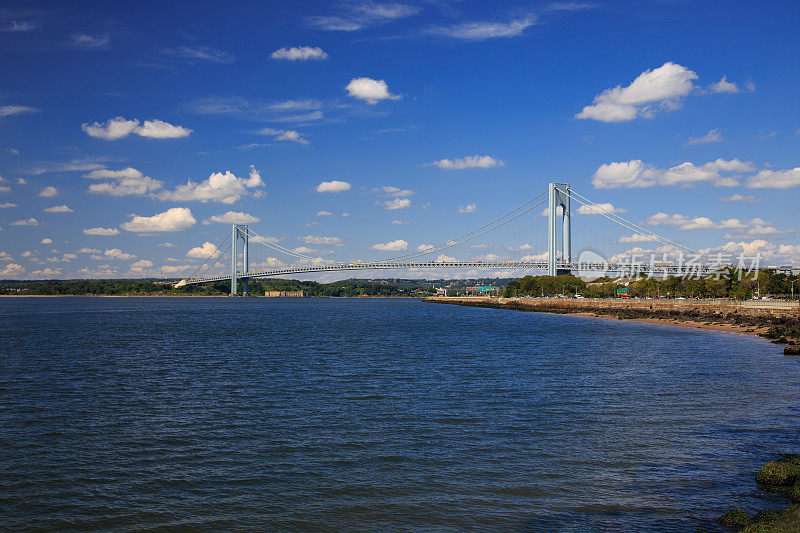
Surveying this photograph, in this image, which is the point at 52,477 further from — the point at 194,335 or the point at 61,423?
the point at 194,335

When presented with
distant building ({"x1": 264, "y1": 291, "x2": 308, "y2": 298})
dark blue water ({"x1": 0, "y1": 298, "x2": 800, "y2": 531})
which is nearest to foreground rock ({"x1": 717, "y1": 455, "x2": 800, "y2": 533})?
dark blue water ({"x1": 0, "y1": 298, "x2": 800, "y2": 531})

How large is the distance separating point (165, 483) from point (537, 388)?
11705 mm

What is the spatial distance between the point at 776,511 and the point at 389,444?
637 cm

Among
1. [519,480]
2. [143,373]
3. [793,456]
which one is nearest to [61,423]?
[143,373]

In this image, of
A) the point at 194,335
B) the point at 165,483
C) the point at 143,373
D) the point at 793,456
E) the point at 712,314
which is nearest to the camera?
the point at 165,483

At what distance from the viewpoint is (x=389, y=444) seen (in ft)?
37.9

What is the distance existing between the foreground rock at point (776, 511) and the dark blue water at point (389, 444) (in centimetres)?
34

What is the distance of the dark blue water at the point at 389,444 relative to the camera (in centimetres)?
834

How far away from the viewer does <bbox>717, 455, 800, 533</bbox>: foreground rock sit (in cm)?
696

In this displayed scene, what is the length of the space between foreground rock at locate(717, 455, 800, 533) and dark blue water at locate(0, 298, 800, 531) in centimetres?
34

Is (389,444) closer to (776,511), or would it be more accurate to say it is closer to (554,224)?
(776,511)

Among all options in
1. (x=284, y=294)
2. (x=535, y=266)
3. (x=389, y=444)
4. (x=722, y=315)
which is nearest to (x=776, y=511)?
(x=389, y=444)

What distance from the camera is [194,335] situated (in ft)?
133

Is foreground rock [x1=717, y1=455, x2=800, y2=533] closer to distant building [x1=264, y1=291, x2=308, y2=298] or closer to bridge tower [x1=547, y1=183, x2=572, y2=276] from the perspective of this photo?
bridge tower [x1=547, y1=183, x2=572, y2=276]
